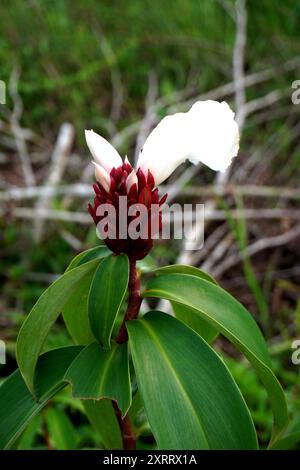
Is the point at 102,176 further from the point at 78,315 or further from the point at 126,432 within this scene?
the point at 126,432

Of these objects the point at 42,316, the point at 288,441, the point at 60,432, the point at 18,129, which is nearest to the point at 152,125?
the point at 18,129

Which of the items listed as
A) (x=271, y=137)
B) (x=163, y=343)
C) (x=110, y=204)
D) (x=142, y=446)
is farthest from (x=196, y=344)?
(x=271, y=137)

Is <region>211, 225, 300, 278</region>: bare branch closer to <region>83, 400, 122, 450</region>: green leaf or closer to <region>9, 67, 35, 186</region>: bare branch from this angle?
<region>9, 67, 35, 186</region>: bare branch

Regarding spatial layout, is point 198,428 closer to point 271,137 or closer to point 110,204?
point 110,204

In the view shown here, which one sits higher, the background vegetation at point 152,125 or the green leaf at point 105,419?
the background vegetation at point 152,125

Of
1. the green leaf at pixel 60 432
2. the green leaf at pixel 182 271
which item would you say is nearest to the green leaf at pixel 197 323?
the green leaf at pixel 182 271

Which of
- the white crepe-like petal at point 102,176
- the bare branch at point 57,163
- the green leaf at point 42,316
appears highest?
the bare branch at point 57,163

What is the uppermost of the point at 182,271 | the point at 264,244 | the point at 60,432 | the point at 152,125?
the point at 152,125

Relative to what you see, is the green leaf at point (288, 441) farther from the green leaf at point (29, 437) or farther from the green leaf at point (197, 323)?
the green leaf at point (29, 437)
